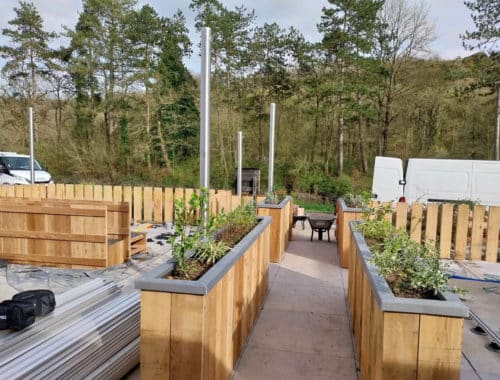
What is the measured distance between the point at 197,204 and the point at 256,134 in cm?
1663

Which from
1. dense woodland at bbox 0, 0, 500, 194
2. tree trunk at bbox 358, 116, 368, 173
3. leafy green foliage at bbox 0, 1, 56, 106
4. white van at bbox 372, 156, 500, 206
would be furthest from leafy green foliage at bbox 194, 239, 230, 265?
leafy green foliage at bbox 0, 1, 56, 106

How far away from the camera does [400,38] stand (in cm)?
1731

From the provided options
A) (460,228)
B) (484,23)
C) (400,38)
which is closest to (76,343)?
(460,228)

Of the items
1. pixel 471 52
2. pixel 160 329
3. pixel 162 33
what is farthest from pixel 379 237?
pixel 162 33

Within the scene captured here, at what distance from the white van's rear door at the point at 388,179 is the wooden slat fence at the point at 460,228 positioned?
11.8ft

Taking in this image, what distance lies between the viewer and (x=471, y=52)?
571 inches

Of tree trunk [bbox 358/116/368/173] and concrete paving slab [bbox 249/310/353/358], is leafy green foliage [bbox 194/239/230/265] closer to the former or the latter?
concrete paving slab [bbox 249/310/353/358]

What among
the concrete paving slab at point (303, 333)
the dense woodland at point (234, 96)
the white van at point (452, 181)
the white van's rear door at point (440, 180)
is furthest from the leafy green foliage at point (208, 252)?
the dense woodland at point (234, 96)

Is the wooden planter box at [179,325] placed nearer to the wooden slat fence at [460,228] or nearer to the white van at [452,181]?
the wooden slat fence at [460,228]

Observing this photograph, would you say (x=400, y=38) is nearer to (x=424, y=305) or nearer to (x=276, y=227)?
(x=276, y=227)

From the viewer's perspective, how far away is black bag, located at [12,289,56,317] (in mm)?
2893

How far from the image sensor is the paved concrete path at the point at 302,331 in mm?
2844

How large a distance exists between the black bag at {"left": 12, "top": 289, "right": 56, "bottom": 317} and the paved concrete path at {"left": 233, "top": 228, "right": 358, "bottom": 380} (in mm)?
1546

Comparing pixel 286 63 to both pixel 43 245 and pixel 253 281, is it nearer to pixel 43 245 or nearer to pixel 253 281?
pixel 43 245
